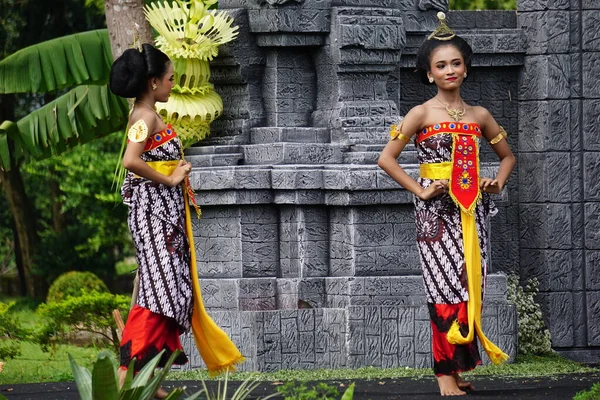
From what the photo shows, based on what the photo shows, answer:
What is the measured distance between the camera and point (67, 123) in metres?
11.3

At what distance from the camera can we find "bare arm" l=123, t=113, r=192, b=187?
6.96m

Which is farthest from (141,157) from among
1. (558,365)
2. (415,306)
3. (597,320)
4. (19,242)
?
(19,242)

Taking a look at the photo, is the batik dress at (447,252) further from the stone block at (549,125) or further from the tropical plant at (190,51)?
the stone block at (549,125)

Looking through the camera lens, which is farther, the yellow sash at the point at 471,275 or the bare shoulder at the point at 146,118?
the yellow sash at the point at 471,275

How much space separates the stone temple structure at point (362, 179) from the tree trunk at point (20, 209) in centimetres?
1132

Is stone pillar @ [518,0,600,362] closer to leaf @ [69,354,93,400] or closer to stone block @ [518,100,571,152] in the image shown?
stone block @ [518,100,571,152]

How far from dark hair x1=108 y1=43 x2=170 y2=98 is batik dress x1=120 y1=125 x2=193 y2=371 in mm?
288

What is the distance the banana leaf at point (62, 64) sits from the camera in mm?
11297

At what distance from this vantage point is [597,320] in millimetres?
10008

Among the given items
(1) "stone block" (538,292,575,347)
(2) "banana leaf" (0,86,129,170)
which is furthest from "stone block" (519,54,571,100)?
(2) "banana leaf" (0,86,129,170)

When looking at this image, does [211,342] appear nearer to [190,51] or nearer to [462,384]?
[462,384]

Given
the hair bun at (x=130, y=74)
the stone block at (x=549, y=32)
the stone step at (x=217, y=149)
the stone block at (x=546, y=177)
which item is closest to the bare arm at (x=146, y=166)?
the hair bun at (x=130, y=74)

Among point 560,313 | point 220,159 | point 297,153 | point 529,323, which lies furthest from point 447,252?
point 560,313

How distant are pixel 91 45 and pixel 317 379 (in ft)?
14.0
